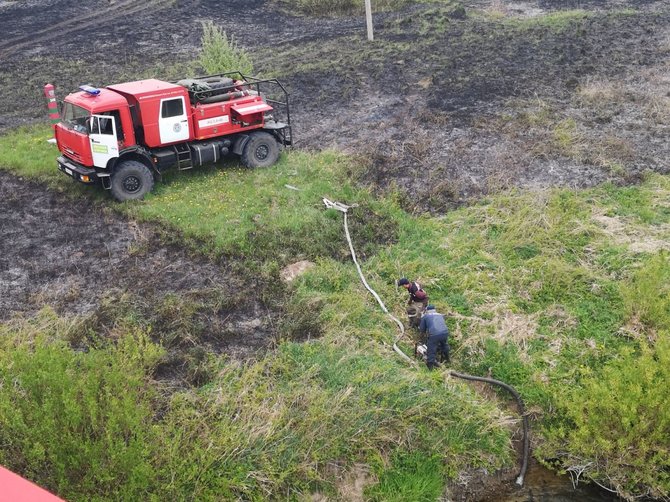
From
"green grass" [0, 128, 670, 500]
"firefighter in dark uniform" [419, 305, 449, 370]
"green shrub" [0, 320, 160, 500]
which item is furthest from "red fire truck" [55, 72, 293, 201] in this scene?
"firefighter in dark uniform" [419, 305, 449, 370]

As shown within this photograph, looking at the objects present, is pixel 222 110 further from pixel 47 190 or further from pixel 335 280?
pixel 335 280

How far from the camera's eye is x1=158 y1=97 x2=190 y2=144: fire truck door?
508 inches

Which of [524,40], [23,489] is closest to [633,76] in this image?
[524,40]

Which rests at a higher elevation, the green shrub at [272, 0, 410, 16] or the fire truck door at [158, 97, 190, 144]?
the green shrub at [272, 0, 410, 16]

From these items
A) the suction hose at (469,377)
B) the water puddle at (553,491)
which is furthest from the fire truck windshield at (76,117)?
the water puddle at (553,491)

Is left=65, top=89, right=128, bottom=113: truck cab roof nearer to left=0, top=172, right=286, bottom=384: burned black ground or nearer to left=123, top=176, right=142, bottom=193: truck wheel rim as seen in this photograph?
left=123, top=176, right=142, bottom=193: truck wheel rim

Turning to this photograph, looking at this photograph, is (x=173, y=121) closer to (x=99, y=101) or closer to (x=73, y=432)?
(x=99, y=101)

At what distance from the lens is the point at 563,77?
63.1ft

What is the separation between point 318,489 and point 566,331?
4.81m

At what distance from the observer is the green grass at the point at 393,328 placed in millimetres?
7359

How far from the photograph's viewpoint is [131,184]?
13047 mm

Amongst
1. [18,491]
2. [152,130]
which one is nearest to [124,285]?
[152,130]

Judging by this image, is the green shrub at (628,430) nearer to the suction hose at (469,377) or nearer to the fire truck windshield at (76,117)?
the suction hose at (469,377)

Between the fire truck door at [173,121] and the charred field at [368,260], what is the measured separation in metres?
1.17
